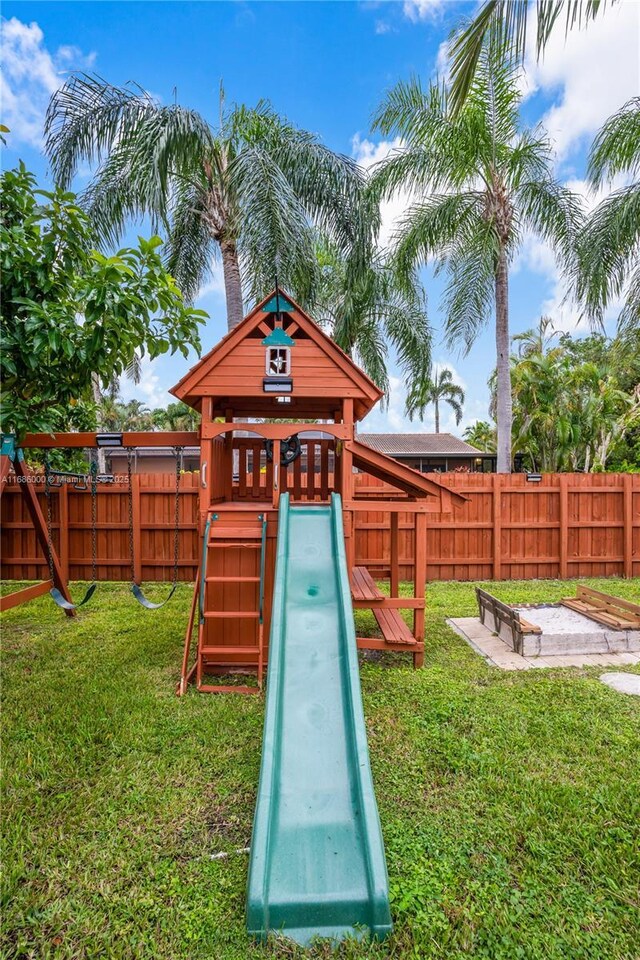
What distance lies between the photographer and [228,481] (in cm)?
662

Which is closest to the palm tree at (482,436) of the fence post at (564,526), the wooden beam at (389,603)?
the fence post at (564,526)

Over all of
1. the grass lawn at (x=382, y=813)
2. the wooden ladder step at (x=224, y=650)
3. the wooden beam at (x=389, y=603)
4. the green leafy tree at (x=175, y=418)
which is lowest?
the grass lawn at (x=382, y=813)

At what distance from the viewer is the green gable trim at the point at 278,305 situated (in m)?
4.76

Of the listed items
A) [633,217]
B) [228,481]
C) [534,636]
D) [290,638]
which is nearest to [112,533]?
[228,481]

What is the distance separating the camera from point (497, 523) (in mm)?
8836

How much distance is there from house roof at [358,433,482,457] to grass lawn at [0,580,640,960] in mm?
18850

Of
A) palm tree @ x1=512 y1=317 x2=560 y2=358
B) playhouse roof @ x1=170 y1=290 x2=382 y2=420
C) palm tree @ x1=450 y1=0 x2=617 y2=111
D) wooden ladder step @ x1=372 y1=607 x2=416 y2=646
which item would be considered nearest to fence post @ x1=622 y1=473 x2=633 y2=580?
wooden ladder step @ x1=372 y1=607 x2=416 y2=646

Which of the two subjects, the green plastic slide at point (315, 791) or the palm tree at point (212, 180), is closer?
the green plastic slide at point (315, 791)

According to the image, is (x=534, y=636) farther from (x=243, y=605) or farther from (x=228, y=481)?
(x=228, y=481)

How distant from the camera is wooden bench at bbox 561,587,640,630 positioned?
5.41 metres

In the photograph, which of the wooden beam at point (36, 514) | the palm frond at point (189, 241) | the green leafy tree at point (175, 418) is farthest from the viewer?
the green leafy tree at point (175, 418)

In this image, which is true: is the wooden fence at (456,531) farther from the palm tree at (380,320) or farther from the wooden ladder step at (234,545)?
the palm tree at (380,320)

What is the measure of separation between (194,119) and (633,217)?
Answer: 804 cm

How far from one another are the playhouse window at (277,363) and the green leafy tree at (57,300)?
3.34ft
